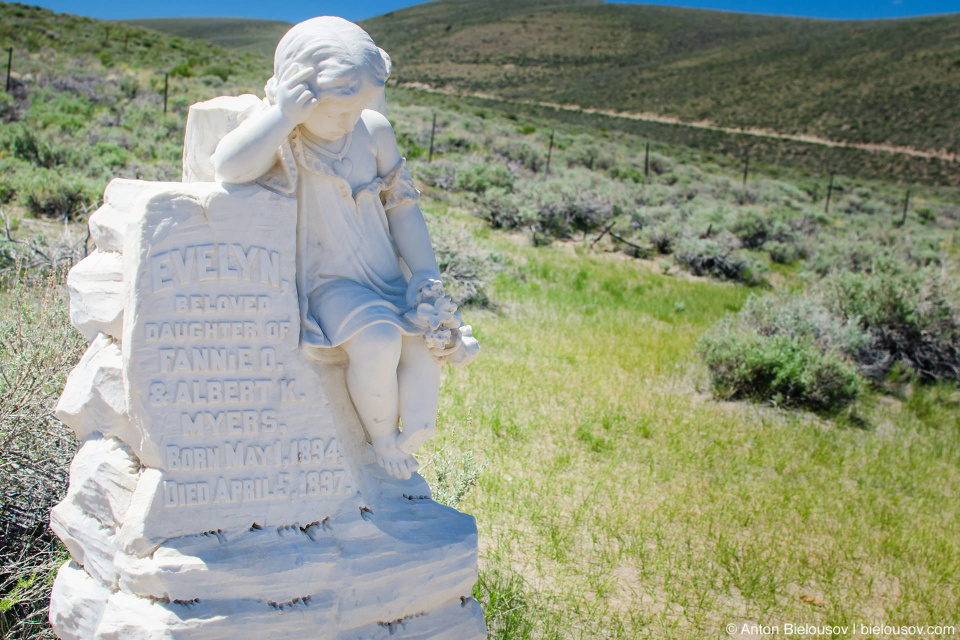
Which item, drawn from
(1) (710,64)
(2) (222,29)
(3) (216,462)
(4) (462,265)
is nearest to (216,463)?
(3) (216,462)

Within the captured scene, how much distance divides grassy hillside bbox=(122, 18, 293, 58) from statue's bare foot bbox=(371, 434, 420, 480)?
241 ft

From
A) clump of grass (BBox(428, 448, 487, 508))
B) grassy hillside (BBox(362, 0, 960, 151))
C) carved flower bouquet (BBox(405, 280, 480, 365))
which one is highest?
grassy hillside (BBox(362, 0, 960, 151))

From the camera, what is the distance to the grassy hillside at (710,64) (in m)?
40.7

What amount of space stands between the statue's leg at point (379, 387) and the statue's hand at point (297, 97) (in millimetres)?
698

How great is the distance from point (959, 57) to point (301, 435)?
5108 centimetres

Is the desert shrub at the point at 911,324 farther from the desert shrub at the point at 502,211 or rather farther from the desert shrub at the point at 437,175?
the desert shrub at the point at 437,175

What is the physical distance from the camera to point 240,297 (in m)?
2.29

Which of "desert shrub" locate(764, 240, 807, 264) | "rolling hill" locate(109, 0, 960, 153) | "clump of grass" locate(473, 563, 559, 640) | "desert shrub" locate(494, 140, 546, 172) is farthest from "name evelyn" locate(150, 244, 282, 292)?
"rolling hill" locate(109, 0, 960, 153)

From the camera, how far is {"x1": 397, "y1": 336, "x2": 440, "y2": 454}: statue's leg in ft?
8.33

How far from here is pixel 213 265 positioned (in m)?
2.26

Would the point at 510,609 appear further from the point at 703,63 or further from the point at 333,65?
the point at 703,63

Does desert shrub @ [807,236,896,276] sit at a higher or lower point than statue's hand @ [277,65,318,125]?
lower

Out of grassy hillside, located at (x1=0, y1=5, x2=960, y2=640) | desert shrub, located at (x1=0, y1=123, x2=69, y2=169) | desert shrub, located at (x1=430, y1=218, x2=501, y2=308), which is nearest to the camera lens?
grassy hillside, located at (x1=0, y1=5, x2=960, y2=640)

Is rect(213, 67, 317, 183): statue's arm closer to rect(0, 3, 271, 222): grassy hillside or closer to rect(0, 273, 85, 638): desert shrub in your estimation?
rect(0, 273, 85, 638): desert shrub
